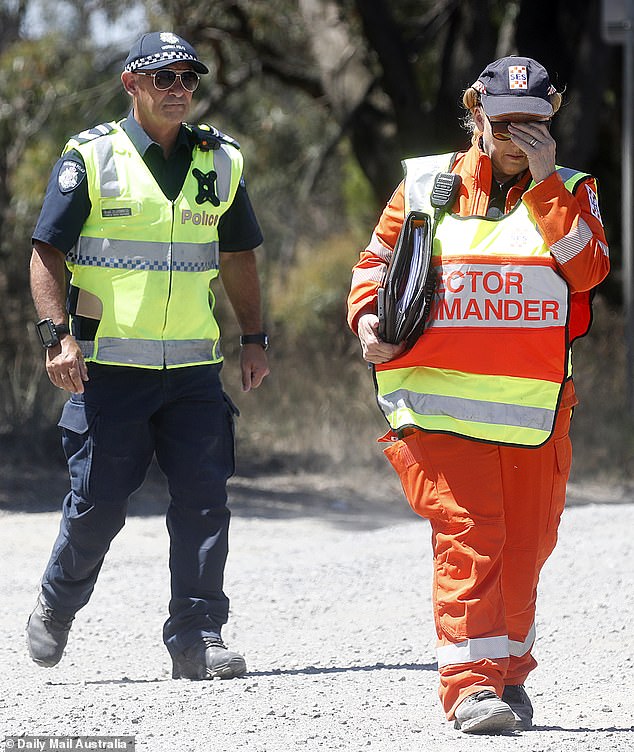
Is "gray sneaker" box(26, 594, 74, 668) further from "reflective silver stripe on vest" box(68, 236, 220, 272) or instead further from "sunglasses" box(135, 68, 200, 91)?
"sunglasses" box(135, 68, 200, 91)

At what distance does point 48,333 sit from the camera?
14.5 feet

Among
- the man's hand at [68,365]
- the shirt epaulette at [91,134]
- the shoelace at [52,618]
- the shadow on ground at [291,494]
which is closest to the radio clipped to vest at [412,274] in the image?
the man's hand at [68,365]

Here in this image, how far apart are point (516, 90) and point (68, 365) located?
1648mm

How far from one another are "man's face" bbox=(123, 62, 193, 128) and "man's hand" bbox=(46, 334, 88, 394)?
0.81 meters

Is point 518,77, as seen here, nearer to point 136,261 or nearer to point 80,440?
point 136,261

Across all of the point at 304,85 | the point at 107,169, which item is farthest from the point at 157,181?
the point at 304,85

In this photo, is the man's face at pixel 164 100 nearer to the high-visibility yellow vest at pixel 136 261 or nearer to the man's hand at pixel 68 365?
the high-visibility yellow vest at pixel 136 261

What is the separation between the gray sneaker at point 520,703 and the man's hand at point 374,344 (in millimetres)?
1015

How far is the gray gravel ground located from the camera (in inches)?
147

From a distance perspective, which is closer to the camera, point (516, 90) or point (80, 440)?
point (516, 90)

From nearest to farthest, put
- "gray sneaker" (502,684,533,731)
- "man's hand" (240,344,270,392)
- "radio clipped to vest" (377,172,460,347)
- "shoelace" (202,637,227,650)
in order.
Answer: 1. "radio clipped to vest" (377,172,460,347)
2. "gray sneaker" (502,684,533,731)
3. "shoelace" (202,637,227,650)
4. "man's hand" (240,344,270,392)

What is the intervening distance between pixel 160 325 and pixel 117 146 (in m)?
0.62

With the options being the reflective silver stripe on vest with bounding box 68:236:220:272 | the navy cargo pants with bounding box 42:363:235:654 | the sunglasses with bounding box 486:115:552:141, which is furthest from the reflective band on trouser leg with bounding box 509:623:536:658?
the reflective silver stripe on vest with bounding box 68:236:220:272

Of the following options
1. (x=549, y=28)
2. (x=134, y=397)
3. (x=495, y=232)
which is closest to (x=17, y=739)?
(x=134, y=397)
